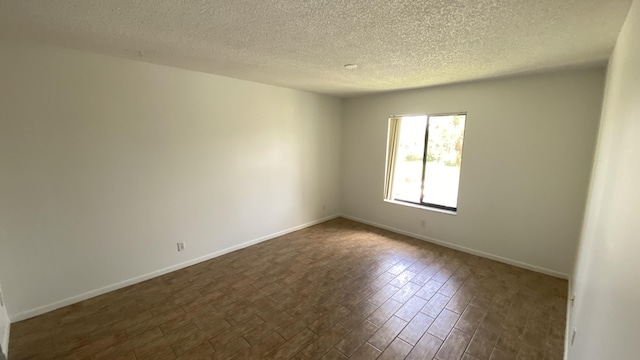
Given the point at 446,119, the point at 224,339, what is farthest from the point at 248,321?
the point at 446,119

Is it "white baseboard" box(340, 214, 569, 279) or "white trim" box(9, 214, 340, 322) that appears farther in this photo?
"white baseboard" box(340, 214, 569, 279)

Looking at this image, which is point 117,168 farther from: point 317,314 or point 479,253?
point 479,253

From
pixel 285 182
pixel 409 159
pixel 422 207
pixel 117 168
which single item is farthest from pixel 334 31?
pixel 422 207

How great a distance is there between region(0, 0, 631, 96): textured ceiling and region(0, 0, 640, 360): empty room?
2 cm

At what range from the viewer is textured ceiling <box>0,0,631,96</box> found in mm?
1572

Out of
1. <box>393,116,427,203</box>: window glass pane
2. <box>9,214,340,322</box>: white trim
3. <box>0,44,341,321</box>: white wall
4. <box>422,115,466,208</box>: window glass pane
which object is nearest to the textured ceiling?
<box>0,44,341,321</box>: white wall

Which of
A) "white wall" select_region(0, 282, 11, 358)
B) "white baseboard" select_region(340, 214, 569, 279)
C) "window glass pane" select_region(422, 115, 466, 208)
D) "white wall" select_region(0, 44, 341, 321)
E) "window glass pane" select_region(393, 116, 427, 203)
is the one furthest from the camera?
"window glass pane" select_region(393, 116, 427, 203)

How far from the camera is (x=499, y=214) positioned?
11.6 ft

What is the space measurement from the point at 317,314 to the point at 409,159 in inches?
126

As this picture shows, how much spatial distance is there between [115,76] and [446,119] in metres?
4.36

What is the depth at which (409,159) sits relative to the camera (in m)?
4.63

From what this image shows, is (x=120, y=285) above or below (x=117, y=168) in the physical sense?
below

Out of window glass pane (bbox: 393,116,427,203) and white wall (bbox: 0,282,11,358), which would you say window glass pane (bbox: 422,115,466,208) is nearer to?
window glass pane (bbox: 393,116,427,203)

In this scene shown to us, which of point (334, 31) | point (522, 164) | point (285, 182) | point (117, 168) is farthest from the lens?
point (285, 182)
